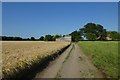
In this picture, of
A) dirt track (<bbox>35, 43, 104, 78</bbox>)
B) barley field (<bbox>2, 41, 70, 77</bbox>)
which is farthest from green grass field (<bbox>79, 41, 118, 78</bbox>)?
barley field (<bbox>2, 41, 70, 77</bbox>)

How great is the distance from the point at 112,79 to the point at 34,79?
360 cm

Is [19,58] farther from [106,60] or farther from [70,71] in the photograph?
[106,60]

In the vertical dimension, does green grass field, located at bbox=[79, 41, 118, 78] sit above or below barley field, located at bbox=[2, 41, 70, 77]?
below

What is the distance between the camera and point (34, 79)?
1337cm

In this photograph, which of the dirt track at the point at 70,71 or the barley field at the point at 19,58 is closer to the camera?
the barley field at the point at 19,58

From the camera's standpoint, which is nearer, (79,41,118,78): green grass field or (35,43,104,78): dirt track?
(35,43,104,78): dirt track

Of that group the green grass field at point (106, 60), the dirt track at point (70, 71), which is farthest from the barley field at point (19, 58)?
the green grass field at point (106, 60)

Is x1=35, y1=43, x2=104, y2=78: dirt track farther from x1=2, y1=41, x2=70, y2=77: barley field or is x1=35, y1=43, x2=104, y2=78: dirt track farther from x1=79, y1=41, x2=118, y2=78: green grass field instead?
x1=2, y1=41, x2=70, y2=77: barley field

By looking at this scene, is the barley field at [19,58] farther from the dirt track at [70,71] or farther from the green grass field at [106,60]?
the green grass field at [106,60]

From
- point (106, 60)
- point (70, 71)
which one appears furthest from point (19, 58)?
point (106, 60)

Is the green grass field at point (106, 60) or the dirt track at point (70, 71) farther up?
the green grass field at point (106, 60)

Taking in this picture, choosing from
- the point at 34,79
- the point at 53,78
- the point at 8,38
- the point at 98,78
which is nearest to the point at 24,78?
the point at 34,79

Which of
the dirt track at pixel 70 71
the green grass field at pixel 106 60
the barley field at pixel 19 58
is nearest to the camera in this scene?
the barley field at pixel 19 58

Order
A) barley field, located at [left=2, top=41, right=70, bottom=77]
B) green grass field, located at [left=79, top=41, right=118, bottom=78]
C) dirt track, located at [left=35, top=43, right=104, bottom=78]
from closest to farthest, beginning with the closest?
barley field, located at [left=2, top=41, right=70, bottom=77] < dirt track, located at [left=35, top=43, right=104, bottom=78] < green grass field, located at [left=79, top=41, right=118, bottom=78]
